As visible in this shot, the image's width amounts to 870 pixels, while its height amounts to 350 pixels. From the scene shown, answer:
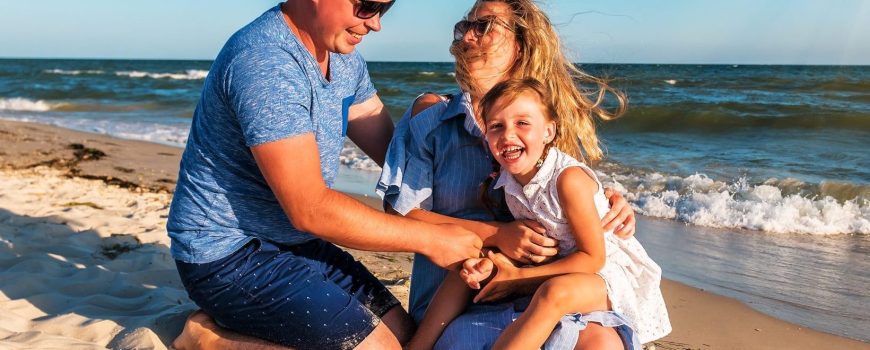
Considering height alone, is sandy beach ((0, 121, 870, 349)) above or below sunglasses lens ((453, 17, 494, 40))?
below

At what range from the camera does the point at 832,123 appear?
1405cm

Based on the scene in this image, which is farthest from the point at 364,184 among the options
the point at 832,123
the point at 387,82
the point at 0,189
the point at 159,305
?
the point at 387,82

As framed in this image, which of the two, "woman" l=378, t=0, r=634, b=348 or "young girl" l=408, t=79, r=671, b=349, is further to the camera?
"woman" l=378, t=0, r=634, b=348

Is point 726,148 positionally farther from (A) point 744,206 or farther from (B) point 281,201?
(B) point 281,201

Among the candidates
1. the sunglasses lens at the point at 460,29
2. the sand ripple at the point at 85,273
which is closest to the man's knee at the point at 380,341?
the sand ripple at the point at 85,273

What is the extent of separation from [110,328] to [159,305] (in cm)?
40

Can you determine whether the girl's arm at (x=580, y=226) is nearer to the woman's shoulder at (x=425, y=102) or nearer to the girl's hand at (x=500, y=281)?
the girl's hand at (x=500, y=281)

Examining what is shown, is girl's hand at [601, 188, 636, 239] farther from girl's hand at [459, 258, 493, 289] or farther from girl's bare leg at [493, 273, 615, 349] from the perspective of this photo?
girl's hand at [459, 258, 493, 289]

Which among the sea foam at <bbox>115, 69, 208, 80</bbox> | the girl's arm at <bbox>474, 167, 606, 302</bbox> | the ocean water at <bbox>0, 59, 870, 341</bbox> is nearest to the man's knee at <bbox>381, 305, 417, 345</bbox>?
the girl's arm at <bbox>474, 167, 606, 302</bbox>

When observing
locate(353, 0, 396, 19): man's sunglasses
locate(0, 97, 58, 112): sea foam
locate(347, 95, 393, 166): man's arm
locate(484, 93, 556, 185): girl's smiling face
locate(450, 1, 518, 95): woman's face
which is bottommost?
locate(0, 97, 58, 112): sea foam

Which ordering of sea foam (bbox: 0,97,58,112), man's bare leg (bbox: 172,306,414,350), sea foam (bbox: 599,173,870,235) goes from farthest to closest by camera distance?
sea foam (bbox: 0,97,58,112) → sea foam (bbox: 599,173,870,235) → man's bare leg (bbox: 172,306,414,350)

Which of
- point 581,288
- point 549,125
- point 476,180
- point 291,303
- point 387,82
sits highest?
point 549,125

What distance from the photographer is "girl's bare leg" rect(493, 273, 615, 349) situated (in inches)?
100.0

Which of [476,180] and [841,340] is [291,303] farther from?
[841,340]
